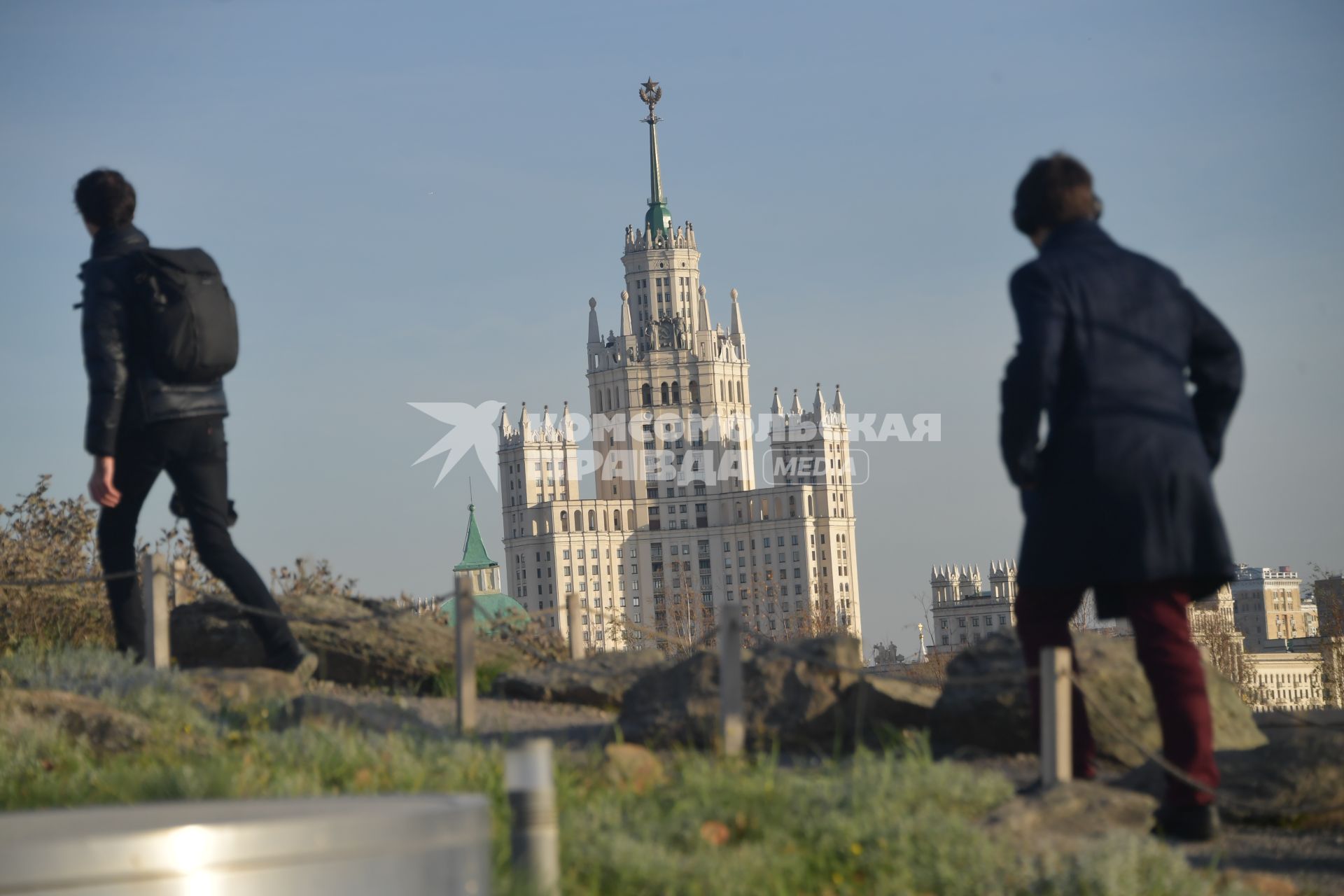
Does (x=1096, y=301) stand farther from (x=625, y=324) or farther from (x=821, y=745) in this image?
(x=625, y=324)

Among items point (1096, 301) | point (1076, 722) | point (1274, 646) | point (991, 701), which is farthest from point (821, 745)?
point (1274, 646)

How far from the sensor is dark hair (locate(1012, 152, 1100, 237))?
15.8ft

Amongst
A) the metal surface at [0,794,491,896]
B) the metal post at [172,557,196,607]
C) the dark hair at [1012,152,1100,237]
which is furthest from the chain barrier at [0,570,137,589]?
the metal surface at [0,794,491,896]

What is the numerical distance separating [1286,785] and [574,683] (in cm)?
328

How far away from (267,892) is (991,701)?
381 centimetres

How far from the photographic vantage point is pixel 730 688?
17.6 ft

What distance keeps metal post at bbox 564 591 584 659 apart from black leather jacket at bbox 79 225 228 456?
256 centimetres

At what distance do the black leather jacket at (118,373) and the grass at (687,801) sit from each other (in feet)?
3.82

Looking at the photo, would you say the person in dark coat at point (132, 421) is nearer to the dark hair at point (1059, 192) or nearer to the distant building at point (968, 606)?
the dark hair at point (1059, 192)

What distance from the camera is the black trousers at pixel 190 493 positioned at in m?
6.50

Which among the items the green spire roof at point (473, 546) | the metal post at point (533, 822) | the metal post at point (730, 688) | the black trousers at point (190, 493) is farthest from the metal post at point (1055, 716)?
the green spire roof at point (473, 546)

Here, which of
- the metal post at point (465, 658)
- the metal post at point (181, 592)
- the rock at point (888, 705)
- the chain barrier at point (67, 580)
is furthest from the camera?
the metal post at point (181, 592)

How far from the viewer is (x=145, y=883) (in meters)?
2.26

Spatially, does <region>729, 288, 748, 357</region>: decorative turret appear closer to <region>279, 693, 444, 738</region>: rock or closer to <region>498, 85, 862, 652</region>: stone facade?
<region>498, 85, 862, 652</region>: stone facade
